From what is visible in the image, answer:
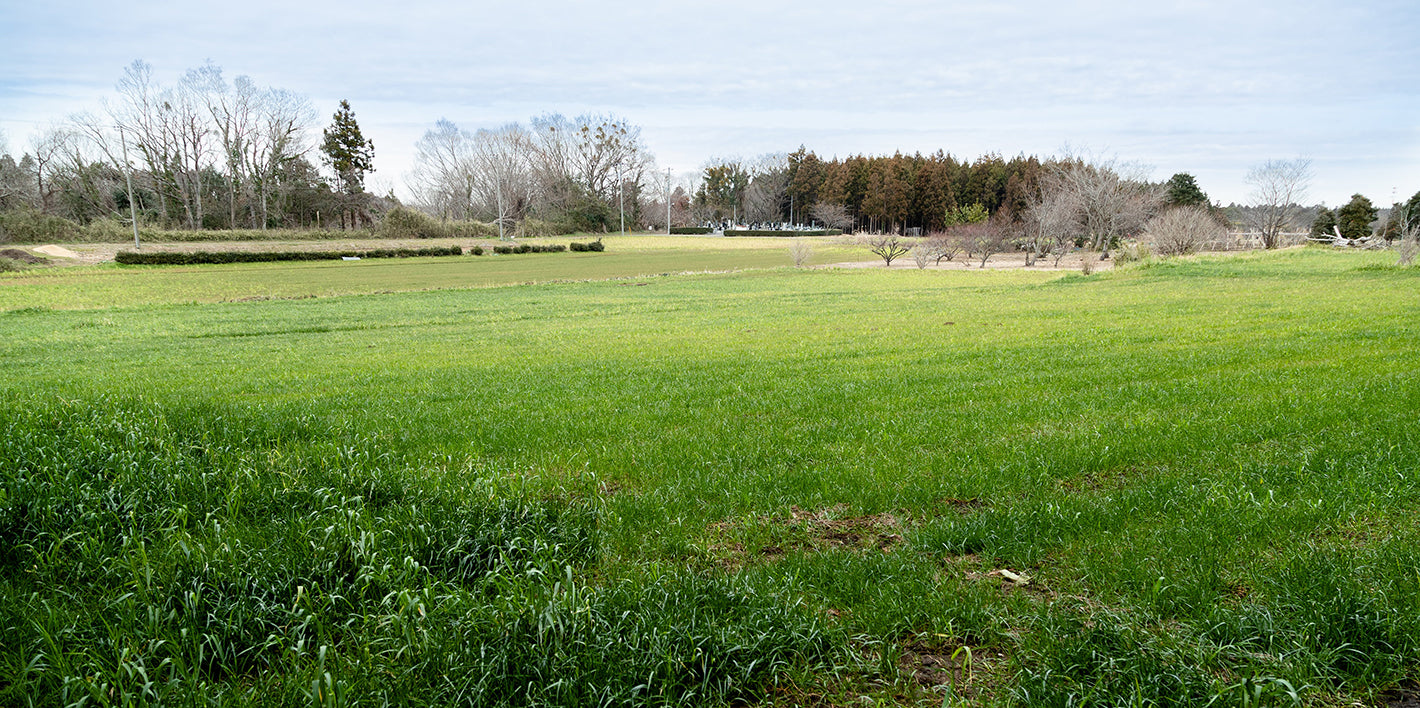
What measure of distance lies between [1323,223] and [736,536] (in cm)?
7700

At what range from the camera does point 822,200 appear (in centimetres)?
11656

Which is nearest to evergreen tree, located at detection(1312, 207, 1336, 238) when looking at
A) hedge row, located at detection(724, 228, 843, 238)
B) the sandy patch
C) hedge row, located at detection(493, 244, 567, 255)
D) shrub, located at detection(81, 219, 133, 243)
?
hedge row, located at detection(724, 228, 843, 238)

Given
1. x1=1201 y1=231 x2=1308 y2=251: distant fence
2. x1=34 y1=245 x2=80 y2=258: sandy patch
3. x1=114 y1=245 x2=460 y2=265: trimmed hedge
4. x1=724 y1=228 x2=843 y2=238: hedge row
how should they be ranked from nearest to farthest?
x1=1201 y1=231 x2=1308 y2=251: distant fence, x1=34 y1=245 x2=80 y2=258: sandy patch, x1=114 y1=245 x2=460 y2=265: trimmed hedge, x1=724 y1=228 x2=843 y2=238: hedge row

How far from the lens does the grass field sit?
2920mm

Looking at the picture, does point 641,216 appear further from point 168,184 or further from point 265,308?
point 265,308

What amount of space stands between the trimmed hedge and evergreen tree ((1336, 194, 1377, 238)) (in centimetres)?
7316

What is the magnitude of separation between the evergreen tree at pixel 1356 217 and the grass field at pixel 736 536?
204 ft

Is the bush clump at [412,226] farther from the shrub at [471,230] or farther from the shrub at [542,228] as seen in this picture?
the shrub at [542,228]

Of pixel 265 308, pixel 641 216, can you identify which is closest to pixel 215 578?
pixel 265 308

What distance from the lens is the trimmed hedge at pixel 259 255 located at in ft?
167

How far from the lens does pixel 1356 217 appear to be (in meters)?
57.2

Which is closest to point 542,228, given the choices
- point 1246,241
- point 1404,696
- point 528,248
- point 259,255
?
point 528,248

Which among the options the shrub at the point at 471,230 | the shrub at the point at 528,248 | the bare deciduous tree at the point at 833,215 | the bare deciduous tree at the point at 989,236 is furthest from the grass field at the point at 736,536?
the bare deciduous tree at the point at 833,215

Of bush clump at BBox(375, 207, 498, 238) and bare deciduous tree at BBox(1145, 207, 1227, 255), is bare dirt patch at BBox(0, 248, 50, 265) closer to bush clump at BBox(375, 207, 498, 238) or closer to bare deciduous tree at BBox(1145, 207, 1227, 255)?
bush clump at BBox(375, 207, 498, 238)
